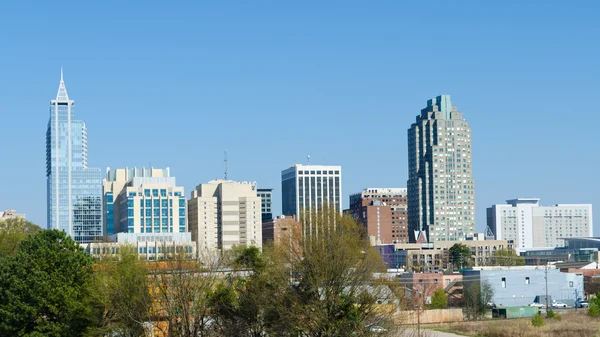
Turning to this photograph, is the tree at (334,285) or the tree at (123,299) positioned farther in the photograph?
the tree at (123,299)

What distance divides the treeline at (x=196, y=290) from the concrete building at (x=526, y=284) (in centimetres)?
5705

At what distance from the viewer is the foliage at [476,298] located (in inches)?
3644

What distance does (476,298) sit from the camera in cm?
10031

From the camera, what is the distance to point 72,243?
60.8m

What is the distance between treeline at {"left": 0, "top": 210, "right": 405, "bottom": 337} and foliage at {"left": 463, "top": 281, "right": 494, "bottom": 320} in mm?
36801

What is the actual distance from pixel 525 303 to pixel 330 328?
239ft

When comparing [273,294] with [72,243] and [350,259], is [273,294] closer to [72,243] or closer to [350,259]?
[350,259]

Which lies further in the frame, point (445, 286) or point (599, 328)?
point (445, 286)

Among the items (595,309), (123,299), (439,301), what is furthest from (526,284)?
(123,299)

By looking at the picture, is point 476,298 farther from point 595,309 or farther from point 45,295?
point 45,295

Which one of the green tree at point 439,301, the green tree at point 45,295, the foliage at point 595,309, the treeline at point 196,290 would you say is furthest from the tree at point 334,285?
the green tree at point 439,301

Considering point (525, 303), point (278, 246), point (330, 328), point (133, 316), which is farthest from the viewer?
point (525, 303)

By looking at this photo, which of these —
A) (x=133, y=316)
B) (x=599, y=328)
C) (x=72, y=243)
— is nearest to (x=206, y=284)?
(x=133, y=316)

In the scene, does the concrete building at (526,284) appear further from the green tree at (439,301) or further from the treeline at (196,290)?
the treeline at (196,290)
